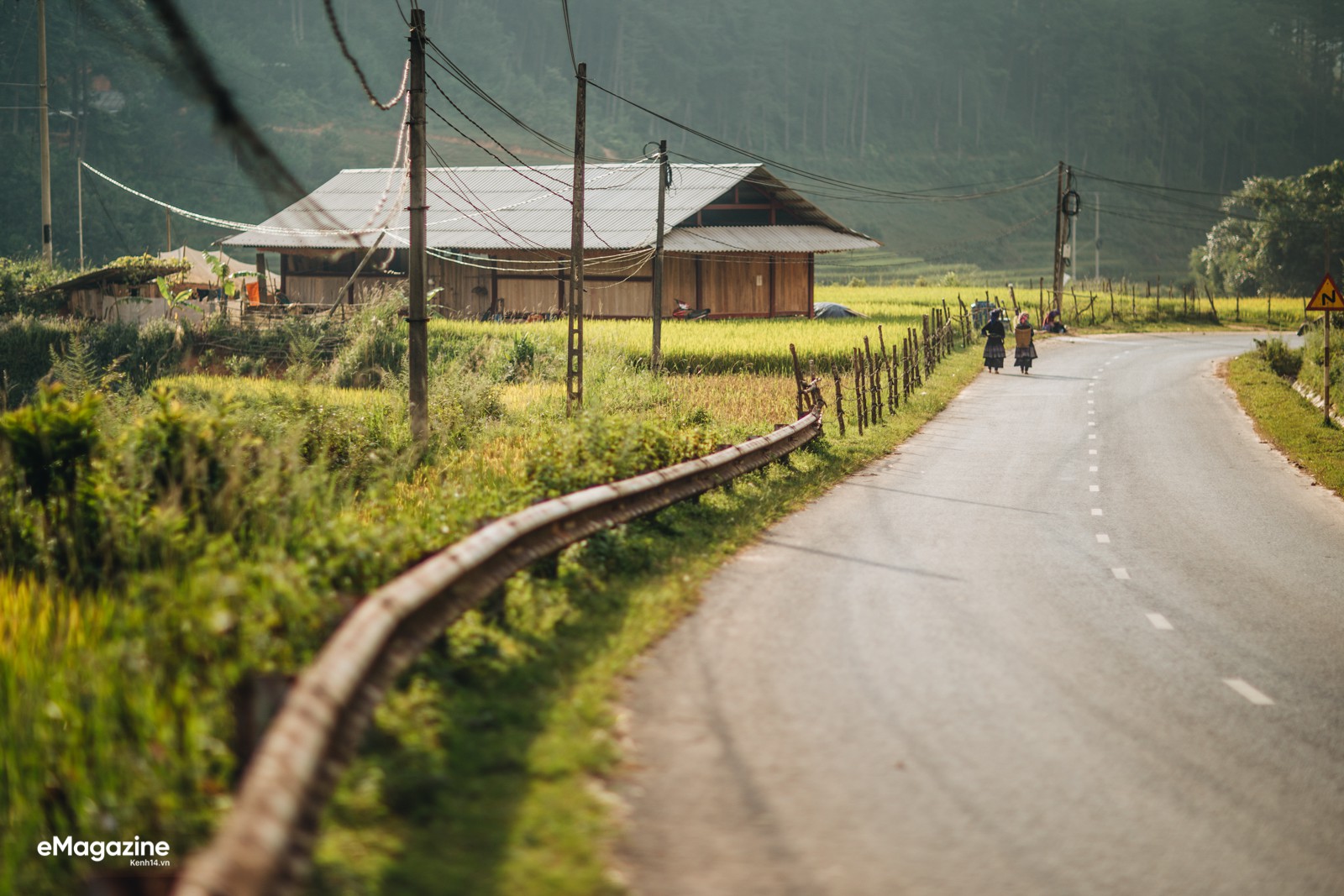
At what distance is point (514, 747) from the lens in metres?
5.96

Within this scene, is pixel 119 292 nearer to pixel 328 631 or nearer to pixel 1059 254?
pixel 1059 254

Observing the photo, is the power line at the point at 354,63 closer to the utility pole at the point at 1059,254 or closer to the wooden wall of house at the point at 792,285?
the wooden wall of house at the point at 792,285

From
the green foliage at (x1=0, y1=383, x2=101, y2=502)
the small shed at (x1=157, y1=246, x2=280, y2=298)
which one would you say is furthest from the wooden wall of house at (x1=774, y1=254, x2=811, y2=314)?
the green foliage at (x1=0, y1=383, x2=101, y2=502)

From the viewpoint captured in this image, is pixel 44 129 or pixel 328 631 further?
pixel 44 129

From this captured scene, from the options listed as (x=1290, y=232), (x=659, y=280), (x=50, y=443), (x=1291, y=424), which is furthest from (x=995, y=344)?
(x=1290, y=232)

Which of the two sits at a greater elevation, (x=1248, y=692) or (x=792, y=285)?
(x=792, y=285)

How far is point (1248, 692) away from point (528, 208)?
149 ft

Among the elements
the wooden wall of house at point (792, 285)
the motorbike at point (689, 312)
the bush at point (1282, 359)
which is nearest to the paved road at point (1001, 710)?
the bush at point (1282, 359)

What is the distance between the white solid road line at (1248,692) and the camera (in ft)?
24.0

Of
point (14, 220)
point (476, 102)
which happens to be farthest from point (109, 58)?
point (476, 102)

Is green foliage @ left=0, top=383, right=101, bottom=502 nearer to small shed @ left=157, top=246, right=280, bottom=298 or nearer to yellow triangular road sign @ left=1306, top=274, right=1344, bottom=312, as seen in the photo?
yellow triangular road sign @ left=1306, top=274, right=1344, bottom=312

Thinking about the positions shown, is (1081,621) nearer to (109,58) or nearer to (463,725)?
(463,725)

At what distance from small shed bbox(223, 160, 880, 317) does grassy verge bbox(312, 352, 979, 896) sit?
115 ft

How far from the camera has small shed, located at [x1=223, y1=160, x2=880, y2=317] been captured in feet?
153
